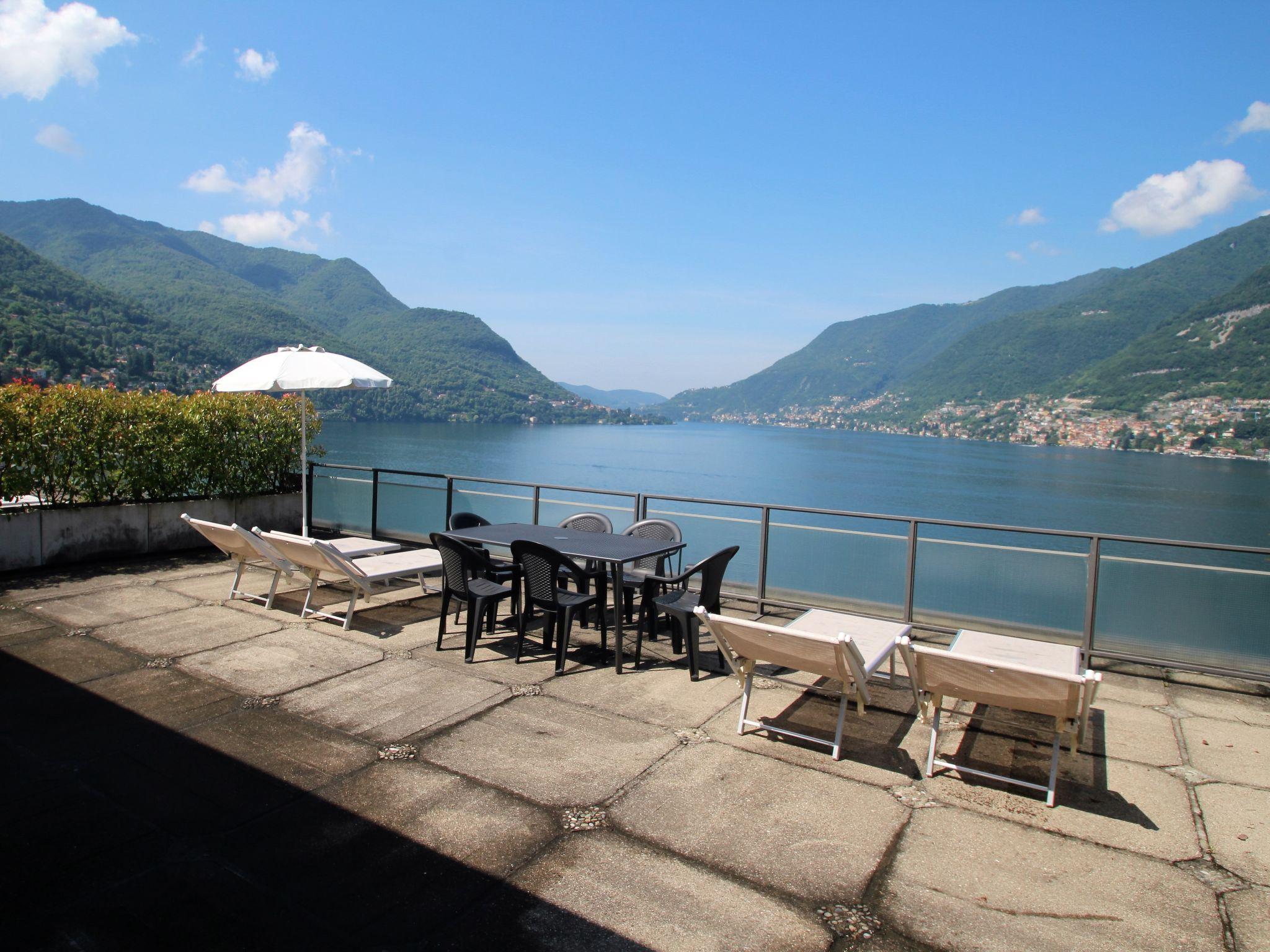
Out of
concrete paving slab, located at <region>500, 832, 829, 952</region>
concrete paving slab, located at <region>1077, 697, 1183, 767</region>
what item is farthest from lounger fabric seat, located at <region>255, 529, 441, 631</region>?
concrete paving slab, located at <region>1077, 697, 1183, 767</region>

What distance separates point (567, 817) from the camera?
3254 mm

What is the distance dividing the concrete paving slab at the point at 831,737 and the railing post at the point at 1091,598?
7.77 feet

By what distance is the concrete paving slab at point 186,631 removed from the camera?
17.5 ft

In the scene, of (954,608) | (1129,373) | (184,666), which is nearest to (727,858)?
(184,666)

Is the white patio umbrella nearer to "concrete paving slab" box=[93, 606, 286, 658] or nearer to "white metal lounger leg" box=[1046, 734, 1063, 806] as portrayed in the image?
"concrete paving slab" box=[93, 606, 286, 658]

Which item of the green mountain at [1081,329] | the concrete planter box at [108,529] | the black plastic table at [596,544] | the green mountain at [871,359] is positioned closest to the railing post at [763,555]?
the black plastic table at [596,544]

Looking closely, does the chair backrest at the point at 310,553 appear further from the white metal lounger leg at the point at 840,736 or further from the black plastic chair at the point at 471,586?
the white metal lounger leg at the point at 840,736

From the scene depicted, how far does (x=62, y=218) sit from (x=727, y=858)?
490 ft

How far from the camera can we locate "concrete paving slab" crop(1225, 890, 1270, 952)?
2564 millimetres

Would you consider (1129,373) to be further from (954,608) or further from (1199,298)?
(954,608)

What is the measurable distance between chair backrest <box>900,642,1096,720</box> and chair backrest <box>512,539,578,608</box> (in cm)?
229

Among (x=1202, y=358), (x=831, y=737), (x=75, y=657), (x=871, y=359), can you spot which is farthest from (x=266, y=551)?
(x=871, y=359)

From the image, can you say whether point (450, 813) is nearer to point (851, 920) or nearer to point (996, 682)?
point (851, 920)

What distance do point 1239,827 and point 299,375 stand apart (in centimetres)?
766
